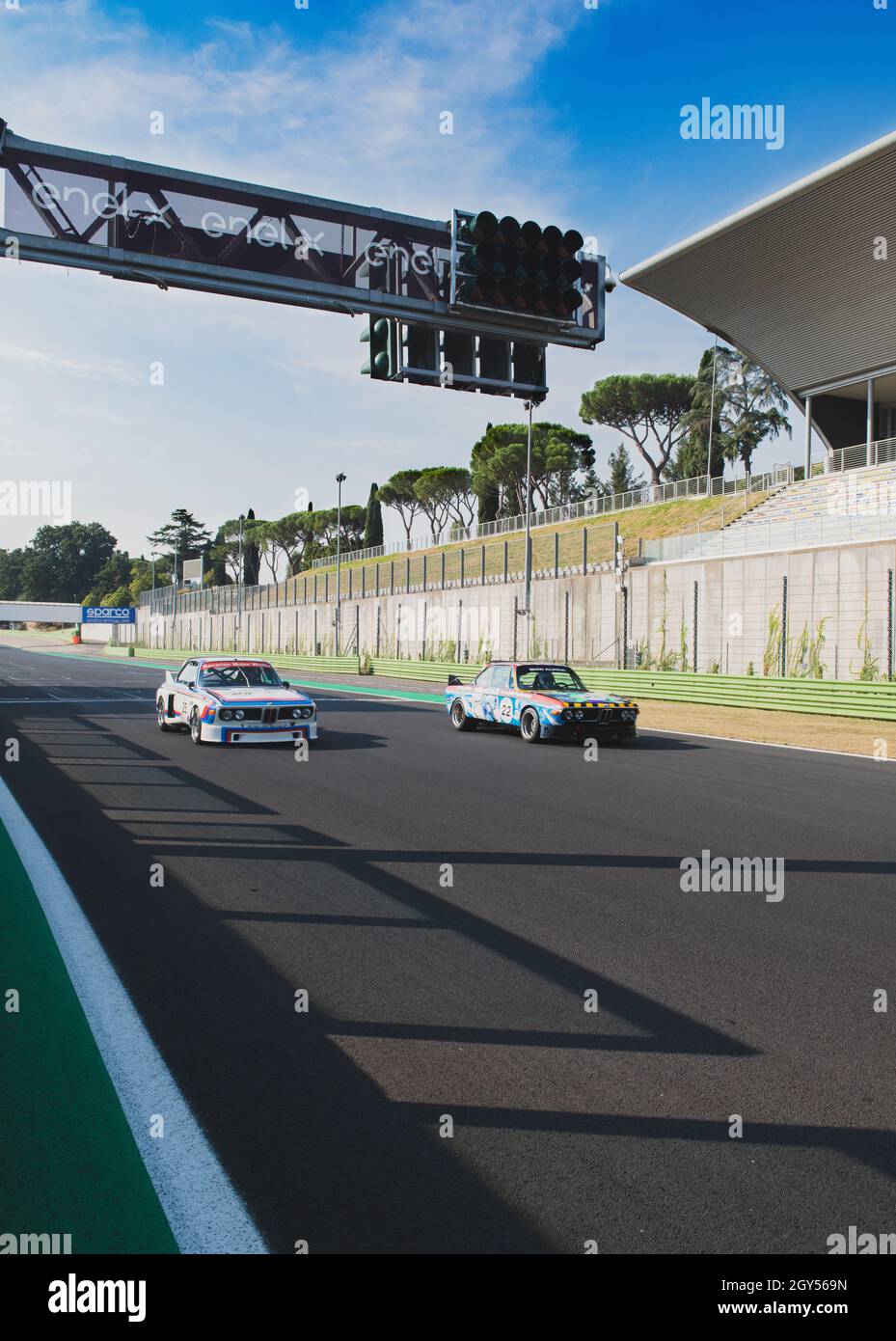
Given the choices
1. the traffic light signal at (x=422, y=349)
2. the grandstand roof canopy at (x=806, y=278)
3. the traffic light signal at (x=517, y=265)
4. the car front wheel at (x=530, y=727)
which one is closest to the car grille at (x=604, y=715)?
the car front wheel at (x=530, y=727)

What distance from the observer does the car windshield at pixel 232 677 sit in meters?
17.0

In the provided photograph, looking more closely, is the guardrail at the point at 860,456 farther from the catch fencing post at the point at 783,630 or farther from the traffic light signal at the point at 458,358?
the traffic light signal at the point at 458,358

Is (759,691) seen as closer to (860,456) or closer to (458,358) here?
(458,358)

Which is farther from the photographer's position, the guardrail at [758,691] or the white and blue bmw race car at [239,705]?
the guardrail at [758,691]

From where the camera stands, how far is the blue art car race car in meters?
16.8

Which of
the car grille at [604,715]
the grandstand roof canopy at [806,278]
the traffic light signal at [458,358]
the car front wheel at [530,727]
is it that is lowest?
the car front wheel at [530,727]

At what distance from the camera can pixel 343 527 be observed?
13162 centimetres

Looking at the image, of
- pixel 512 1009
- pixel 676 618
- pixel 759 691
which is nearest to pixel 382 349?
pixel 512 1009

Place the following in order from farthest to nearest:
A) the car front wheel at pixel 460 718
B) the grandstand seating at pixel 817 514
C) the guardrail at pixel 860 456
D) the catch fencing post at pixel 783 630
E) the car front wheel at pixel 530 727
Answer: the guardrail at pixel 860 456, the grandstand seating at pixel 817 514, the catch fencing post at pixel 783 630, the car front wheel at pixel 460 718, the car front wheel at pixel 530 727

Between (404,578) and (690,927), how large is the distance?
46150 mm

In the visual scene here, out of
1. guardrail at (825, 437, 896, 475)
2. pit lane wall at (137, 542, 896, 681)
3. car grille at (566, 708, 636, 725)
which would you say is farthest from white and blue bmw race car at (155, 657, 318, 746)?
guardrail at (825, 437, 896, 475)

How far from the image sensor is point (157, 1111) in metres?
3.61
